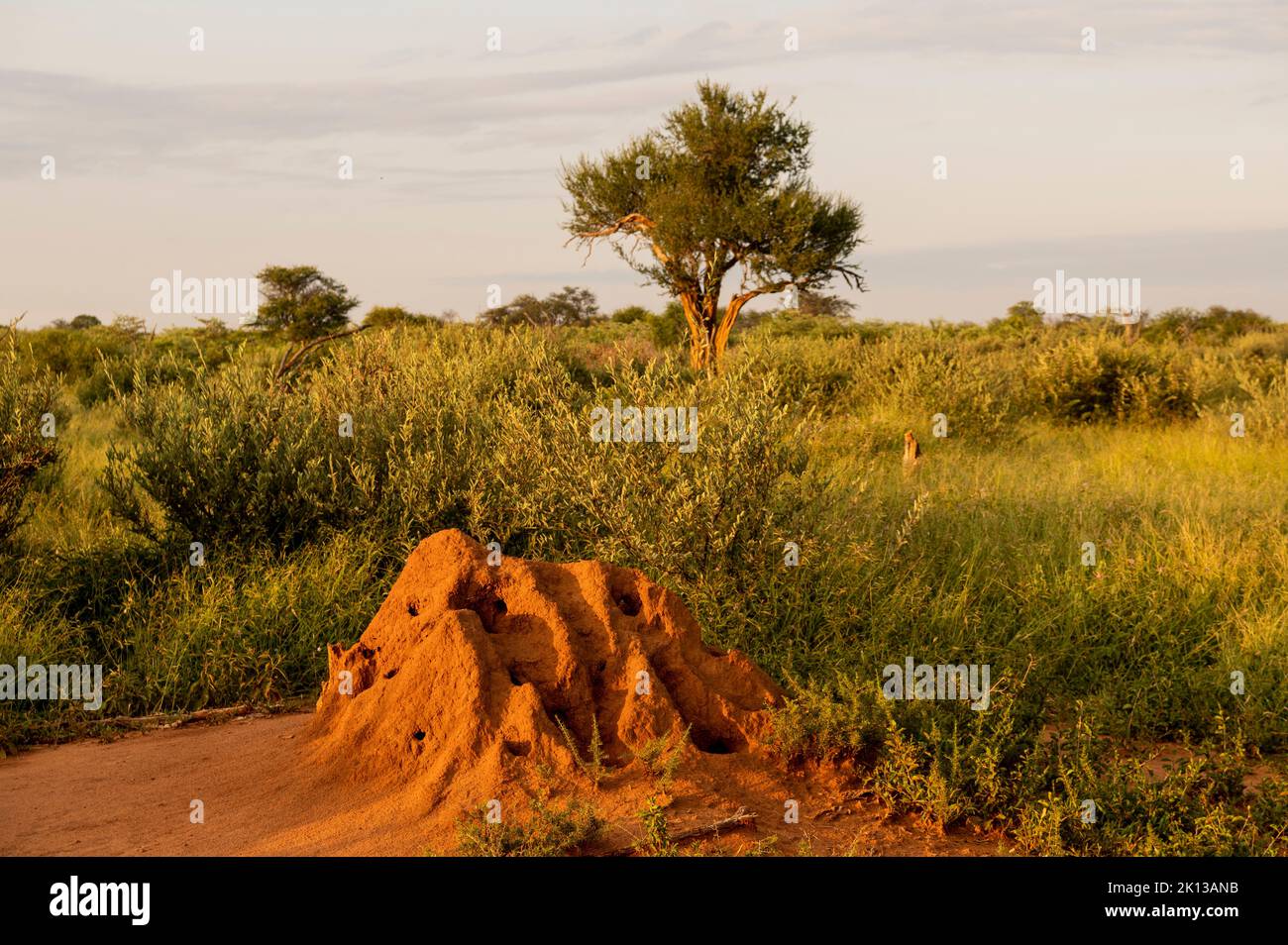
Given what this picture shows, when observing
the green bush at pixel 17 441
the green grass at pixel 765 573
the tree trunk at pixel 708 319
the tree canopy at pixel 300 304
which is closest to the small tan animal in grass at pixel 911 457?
the green grass at pixel 765 573

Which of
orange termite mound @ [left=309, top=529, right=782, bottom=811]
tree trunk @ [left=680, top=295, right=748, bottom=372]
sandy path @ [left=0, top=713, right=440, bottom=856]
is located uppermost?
tree trunk @ [left=680, top=295, right=748, bottom=372]

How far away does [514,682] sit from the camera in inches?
176

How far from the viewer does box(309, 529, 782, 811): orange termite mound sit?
13.9ft

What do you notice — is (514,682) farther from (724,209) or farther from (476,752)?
(724,209)

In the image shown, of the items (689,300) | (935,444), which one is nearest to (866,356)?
(935,444)

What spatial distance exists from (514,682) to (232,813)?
1.14 metres

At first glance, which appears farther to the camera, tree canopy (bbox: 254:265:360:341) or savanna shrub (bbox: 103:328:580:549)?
tree canopy (bbox: 254:265:360:341)

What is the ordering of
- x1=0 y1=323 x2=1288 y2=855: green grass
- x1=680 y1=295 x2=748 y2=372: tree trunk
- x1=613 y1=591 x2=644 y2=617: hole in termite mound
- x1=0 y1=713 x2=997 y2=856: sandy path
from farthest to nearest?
1. x1=680 y1=295 x2=748 y2=372: tree trunk
2. x1=613 y1=591 x2=644 y2=617: hole in termite mound
3. x1=0 y1=323 x2=1288 y2=855: green grass
4. x1=0 y1=713 x2=997 y2=856: sandy path

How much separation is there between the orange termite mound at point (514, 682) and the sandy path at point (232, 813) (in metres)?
0.18

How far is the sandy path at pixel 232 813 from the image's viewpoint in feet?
12.8

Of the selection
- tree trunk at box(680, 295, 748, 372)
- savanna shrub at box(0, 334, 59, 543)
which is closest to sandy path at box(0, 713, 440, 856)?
savanna shrub at box(0, 334, 59, 543)

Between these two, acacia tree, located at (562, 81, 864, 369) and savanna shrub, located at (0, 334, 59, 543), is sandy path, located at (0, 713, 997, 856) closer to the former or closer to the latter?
savanna shrub, located at (0, 334, 59, 543)

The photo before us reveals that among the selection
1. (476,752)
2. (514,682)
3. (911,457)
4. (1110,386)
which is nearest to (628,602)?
(514,682)

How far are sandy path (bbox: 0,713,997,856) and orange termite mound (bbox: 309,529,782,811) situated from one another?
18 cm
